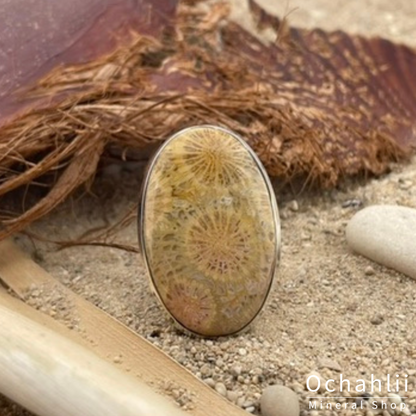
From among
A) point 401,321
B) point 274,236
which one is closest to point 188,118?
point 274,236

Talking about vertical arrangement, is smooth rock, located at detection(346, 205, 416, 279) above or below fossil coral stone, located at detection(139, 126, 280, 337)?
below

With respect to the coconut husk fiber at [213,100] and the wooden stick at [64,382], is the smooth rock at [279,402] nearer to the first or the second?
the wooden stick at [64,382]

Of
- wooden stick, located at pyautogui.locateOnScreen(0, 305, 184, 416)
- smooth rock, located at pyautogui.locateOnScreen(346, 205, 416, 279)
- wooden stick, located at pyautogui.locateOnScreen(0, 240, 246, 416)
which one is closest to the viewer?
wooden stick, located at pyautogui.locateOnScreen(0, 305, 184, 416)

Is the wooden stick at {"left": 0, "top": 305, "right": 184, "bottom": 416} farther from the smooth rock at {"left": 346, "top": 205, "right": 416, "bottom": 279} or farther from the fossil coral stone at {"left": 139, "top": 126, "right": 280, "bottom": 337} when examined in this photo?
the smooth rock at {"left": 346, "top": 205, "right": 416, "bottom": 279}

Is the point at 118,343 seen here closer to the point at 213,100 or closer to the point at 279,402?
the point at 279,402

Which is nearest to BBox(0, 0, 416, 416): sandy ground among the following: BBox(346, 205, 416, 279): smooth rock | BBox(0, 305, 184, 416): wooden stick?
BBox(346, 205, 416, 279): smooth rock

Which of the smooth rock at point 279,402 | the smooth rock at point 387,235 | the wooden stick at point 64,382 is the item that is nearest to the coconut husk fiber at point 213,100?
the smooth rock at point 387,235

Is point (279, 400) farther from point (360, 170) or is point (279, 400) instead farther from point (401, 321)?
point (360, 170)
